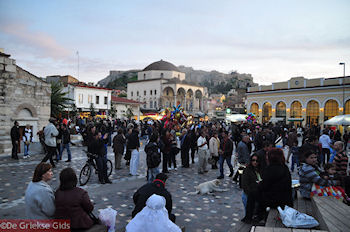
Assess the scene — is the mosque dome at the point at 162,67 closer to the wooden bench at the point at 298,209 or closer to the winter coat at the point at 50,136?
the winter coat at the point at 50,136

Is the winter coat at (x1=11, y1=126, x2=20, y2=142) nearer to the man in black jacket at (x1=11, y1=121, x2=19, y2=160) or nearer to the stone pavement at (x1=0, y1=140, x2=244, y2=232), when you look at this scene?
the man in black jacket at (x1=11, y1=121, x2=19, y2=160)

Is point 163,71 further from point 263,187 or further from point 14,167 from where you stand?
point 263,187

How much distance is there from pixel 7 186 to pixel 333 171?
8.79 metres

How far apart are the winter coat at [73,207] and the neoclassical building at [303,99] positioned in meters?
34.9

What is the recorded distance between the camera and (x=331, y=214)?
3861 mm

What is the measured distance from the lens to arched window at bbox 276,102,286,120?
4034 centimetres

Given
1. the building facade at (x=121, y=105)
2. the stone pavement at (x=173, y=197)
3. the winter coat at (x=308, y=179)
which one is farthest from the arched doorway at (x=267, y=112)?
the winter coat at (x=308, y=179)

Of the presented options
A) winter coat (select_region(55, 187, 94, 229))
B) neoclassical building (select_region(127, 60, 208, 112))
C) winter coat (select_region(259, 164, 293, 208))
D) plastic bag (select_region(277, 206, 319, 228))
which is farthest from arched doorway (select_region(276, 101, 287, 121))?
winter coat (select_region(55, 187, 94, 229))

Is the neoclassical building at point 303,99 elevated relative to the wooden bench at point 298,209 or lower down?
elevated

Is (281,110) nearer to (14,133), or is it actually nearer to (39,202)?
(14,133)

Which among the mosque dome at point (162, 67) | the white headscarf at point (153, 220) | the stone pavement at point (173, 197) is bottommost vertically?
the stone pavement at point (173, 197)

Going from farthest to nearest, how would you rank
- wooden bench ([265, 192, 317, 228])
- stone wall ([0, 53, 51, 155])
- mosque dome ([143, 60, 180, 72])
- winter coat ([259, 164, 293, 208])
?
1. mosque dome ([143, 60, 180, 72])
2. stone wall ([0, 53, 51, 155])
3. winter coat ([259, 164, 293, 208])
4. wooden bench ([265, 192, 317, 228])

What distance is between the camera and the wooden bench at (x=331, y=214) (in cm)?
348

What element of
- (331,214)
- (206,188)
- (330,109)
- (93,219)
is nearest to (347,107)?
(330,109)
